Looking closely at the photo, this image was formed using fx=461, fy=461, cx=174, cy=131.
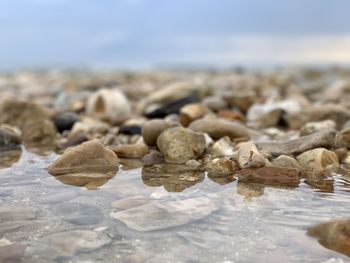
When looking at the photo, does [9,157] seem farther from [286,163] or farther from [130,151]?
[286,163]

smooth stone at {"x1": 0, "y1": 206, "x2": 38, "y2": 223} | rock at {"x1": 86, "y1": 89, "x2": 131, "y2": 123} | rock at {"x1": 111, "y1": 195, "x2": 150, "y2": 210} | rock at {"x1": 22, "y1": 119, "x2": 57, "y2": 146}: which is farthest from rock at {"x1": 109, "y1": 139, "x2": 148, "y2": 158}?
rock at {"x1": 86, "y1": 89, "x2": 131, "y2": 123}

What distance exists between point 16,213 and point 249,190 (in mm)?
1365

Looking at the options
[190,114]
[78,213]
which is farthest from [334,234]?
[190,114]

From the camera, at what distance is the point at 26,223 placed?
2320 mm

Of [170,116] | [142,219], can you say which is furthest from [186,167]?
[170,116]

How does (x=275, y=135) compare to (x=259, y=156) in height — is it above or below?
below

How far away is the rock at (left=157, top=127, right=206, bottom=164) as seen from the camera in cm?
374

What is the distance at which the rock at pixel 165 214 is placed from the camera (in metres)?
2.29

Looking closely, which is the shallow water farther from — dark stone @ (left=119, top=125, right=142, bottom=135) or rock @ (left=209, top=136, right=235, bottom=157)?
dark stone @ (left=119, top=125, right=142, bottom=135)

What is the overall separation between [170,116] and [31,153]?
211 centimetres

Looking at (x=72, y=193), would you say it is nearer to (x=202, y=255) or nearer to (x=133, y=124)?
(x=202, y=255)

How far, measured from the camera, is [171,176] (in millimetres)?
3279

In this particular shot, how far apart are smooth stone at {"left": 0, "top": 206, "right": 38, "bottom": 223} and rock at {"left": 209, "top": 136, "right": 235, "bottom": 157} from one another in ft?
5.94

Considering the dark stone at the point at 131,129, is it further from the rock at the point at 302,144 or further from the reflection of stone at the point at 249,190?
the reflection of stone at the point at 249,190
